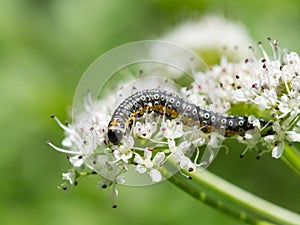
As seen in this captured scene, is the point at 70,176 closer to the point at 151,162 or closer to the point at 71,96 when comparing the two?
the point at 151,162

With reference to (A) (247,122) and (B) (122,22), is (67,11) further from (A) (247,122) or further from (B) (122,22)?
(A) (247,122)

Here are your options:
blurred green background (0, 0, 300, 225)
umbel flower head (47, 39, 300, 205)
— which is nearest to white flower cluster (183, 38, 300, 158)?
umbel flower head (47, 39, 300, 205)

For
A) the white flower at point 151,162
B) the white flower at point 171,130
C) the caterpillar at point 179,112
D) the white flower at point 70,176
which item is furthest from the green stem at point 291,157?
the white flower at point 70,176

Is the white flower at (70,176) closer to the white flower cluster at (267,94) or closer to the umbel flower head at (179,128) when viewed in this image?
the umbel flower head at (179,128)

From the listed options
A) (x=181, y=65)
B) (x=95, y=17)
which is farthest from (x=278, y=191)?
(x=95, y=17)

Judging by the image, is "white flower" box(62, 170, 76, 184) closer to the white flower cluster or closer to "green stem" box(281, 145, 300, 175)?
the white flower cluster

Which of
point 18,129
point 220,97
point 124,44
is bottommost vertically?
point 18,129

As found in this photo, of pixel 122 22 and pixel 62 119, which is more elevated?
pixel 122 22
